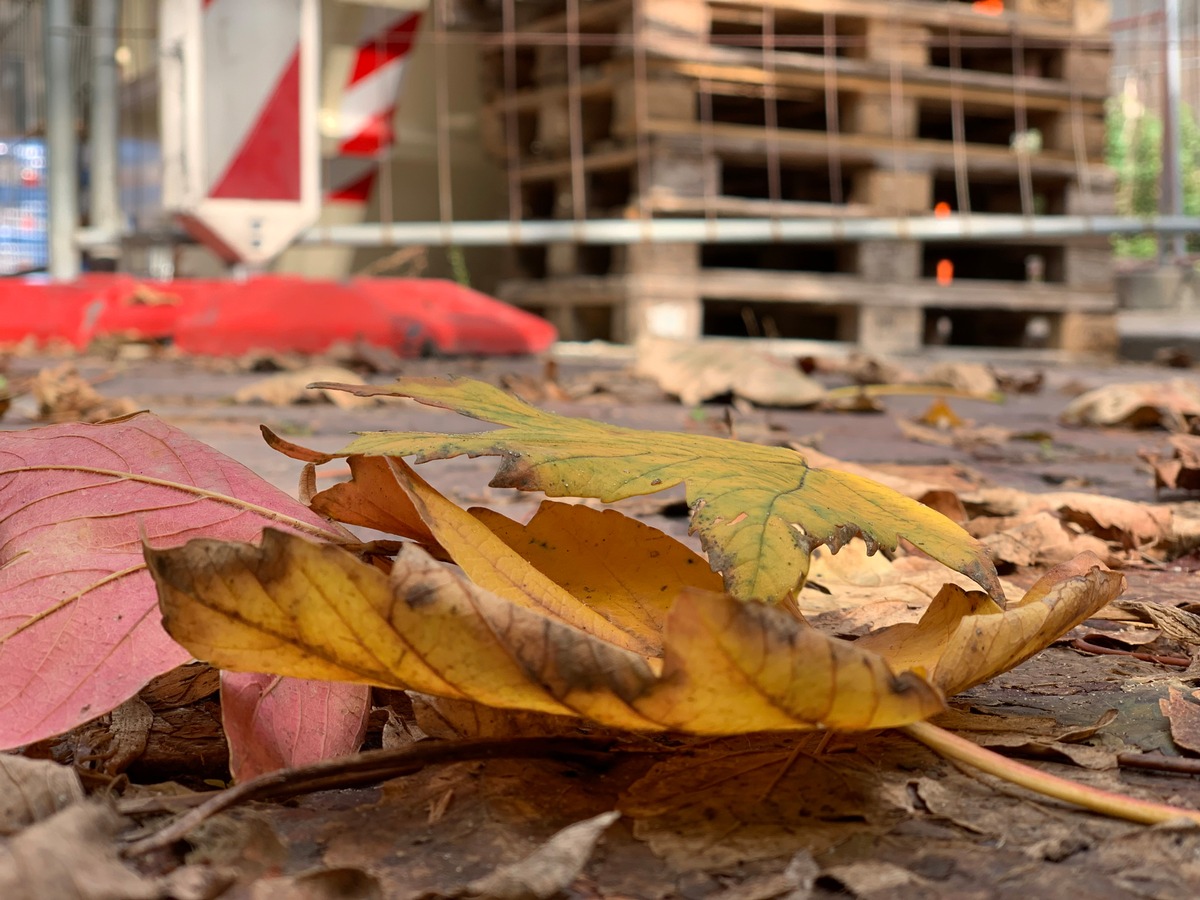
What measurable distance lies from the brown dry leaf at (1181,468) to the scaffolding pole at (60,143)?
5.47 meters

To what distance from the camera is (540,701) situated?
54cm

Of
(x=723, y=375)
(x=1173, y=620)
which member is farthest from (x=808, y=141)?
(x=1173, y=620)

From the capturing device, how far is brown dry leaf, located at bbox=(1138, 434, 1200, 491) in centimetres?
155

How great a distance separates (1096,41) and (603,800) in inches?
232

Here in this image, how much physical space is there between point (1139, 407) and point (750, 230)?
2791 mm

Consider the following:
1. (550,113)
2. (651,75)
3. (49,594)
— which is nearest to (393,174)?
(550,113)

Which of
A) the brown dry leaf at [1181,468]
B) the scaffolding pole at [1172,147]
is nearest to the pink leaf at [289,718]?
the brown dry leaf at [1181,468]

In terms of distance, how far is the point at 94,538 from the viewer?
0.70m

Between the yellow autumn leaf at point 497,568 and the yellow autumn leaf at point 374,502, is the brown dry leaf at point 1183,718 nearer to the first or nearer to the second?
the yellow autumn leaf at point 497,568

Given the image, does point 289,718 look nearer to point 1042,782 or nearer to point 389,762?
point 389,762

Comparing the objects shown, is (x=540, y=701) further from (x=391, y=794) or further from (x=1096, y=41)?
(x=1096, y=41)

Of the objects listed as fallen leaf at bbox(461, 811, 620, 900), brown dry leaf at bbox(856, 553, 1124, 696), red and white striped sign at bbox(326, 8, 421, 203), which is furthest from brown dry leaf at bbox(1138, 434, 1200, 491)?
red and white striped sign at bbox(326, 8, 421, 203)

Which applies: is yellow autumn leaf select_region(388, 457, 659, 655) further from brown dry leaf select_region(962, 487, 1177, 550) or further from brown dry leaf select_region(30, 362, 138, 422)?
brown dry leaf select_region(30, 362, 138, 422)

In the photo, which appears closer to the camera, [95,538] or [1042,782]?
[1042,782]
